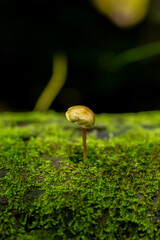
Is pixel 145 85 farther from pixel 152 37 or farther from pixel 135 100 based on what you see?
pixel 152 37

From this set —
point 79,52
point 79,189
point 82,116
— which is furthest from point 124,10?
point 79,189

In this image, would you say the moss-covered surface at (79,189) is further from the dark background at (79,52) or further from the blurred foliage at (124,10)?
the blurred foliage at (124,10)

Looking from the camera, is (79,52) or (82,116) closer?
(82,116)

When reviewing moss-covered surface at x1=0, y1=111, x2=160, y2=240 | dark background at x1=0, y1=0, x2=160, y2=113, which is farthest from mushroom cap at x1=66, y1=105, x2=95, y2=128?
dark background at x1=0, y1=0, x2=160, y2=113

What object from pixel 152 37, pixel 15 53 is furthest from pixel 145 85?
pixel 15 53

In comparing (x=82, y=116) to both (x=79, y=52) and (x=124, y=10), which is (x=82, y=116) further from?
(x=79, y=52)

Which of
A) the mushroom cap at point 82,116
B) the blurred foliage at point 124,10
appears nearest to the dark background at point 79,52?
the blurred foliage at point 124,10
